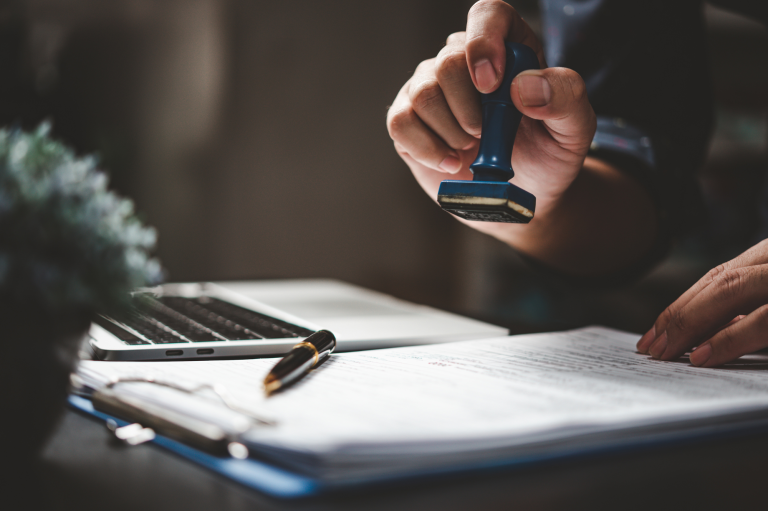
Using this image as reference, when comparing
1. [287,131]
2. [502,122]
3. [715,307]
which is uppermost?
[287,131]

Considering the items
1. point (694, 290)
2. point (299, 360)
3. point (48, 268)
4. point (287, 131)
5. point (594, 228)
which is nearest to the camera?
point (48, 268)

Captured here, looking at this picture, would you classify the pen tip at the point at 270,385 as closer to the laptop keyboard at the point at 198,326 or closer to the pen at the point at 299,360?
the pen at the point at 299,360

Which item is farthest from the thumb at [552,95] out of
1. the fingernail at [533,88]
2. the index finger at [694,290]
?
the index finger at [694,290]

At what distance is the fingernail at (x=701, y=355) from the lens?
1.33 ft

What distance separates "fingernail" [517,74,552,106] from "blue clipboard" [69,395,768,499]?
0.24 meters

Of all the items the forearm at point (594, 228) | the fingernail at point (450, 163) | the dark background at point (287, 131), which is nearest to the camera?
the fingernail at point (450, 163)

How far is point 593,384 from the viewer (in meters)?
0.34

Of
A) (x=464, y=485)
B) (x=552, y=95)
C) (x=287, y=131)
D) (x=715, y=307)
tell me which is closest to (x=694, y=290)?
(x=715, y=307)

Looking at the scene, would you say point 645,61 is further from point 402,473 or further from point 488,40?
point 402,473

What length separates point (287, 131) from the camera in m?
1.99

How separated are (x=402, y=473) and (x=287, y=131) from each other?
187cm

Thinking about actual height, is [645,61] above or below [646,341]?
above

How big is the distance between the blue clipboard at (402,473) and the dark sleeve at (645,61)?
0.55 meters

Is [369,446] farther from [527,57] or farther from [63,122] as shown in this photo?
[63,122]
